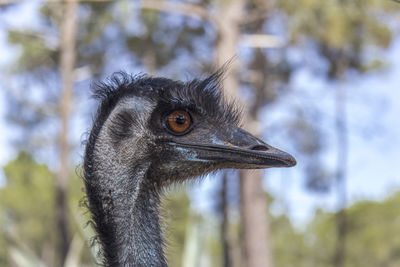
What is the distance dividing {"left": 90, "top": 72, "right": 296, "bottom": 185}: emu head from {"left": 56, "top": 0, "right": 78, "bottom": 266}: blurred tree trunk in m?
9.42

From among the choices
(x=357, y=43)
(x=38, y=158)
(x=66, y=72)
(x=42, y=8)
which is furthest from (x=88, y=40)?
(x=38, y=158)

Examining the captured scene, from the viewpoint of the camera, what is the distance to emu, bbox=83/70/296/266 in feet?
8.20

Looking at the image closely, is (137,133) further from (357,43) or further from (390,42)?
(357,43)

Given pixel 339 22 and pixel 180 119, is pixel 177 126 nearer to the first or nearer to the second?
pixel 180 119

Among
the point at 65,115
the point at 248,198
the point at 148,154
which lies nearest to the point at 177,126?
the point at 148,154

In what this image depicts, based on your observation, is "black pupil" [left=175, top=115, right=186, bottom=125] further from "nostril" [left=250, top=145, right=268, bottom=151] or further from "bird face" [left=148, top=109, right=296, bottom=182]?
"nostril" [left=250, top=145, right=268, bottom=151]

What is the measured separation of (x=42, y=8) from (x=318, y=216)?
18961 mm

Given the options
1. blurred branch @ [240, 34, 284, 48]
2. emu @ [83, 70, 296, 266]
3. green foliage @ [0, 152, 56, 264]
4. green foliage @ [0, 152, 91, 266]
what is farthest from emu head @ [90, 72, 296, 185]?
green foliage @ [0, 152, 56, 264]

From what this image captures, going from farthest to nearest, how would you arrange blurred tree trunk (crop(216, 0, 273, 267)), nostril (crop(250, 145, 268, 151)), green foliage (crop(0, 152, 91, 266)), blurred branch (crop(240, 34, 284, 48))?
1. green foliage (crop(0, 152, 91, 266))
2. blurred branch (crop(240, 34, 284, 48))
3. blurred tree trunk (crop(216, 0, 273, 267))
4. nostril (crop(250, 145, 268, 151))

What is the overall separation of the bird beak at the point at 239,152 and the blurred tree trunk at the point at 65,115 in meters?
9.49

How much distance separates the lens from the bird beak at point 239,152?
2512mm

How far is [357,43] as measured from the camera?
14922 millimetres

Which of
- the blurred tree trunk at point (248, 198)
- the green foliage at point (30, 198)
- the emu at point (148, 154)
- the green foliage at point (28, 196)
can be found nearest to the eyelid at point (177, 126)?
the emu at point (148, 154)

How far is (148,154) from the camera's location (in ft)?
8.60
